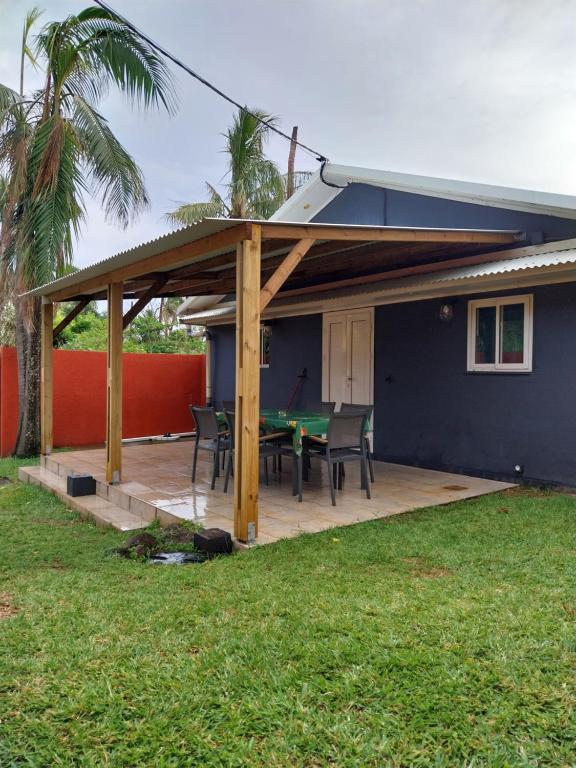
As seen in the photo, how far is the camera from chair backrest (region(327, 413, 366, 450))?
19.6ft

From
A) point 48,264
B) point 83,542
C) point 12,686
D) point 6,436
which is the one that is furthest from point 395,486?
point 6,436

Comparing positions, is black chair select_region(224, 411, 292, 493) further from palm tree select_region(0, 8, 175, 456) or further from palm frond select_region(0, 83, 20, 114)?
palm frond select_region(0, 83, 20, 114)

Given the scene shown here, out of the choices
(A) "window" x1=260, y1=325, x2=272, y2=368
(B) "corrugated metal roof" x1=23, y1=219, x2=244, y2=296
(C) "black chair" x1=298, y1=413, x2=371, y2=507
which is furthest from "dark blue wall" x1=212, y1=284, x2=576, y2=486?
(B) "corrugated metal roof" x1=23, y1=219, x2=244, y2=296

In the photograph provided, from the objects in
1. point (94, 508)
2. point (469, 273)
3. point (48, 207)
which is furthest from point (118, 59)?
point (94, 508)

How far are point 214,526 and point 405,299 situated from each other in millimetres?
4787

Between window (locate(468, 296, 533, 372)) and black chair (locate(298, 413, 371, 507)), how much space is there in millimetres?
2284

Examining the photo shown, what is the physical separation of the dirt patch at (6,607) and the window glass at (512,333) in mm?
6130

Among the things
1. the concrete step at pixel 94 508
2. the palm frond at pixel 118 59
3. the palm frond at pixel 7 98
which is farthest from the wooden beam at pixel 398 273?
the palm frond at pixel 7 98

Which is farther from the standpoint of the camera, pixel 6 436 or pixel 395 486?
pixel 6 436

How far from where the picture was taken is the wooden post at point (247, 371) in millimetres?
4609

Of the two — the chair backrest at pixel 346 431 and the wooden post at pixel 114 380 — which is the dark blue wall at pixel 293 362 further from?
the wooden post at pixel 114 380

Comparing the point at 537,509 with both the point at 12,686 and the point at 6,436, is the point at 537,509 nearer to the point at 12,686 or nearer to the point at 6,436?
the point at 12,686

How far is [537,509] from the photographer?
584cm

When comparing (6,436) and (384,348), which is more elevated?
(384,348)
